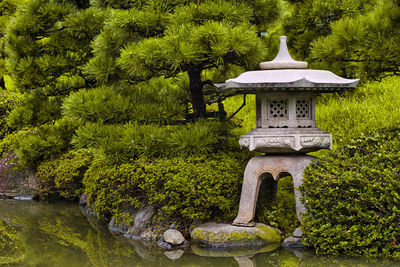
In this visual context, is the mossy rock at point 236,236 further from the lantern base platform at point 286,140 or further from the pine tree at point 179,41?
the pine tree at point 179,41

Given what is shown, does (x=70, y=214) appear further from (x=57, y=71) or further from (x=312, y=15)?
(x=312, y=15)

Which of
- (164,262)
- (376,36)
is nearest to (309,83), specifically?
(376,36)

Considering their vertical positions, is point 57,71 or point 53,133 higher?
point 57,71

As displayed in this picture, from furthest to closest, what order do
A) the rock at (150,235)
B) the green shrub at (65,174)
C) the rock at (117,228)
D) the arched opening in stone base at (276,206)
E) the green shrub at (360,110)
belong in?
the green shrub at (65,174) → the green shrub at (360,110) → the rock at (117,228) → the rock at (150,235) → the arched opening in stone base at (276,206)

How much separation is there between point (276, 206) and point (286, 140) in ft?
2.79

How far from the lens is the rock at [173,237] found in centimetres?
479

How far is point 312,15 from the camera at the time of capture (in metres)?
7.29

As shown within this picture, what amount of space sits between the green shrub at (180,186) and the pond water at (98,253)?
0.45 metres

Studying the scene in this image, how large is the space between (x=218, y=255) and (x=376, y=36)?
2827 millimetres

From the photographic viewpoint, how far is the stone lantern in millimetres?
4621

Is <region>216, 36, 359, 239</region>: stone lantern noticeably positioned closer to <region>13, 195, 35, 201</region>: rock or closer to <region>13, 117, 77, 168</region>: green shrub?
<region>13, 117, 77, 168</region>: green shrub

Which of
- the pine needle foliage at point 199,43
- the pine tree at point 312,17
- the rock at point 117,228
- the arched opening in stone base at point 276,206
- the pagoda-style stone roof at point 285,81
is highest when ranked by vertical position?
the pine tree at point 312,17

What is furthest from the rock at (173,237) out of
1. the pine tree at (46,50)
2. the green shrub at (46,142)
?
the green shrub at (46,142)

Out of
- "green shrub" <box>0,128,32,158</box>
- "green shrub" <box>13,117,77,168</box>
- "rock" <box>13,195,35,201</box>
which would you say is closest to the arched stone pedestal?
"green shrub" <box>13,117,77,168</box>
